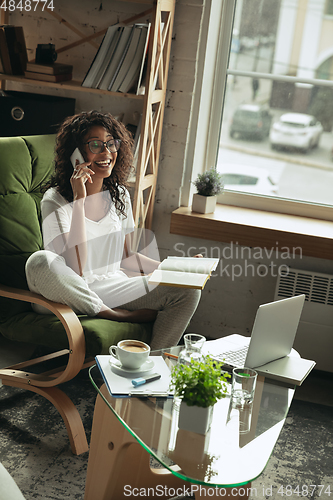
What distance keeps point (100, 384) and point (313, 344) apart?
60.7 inches

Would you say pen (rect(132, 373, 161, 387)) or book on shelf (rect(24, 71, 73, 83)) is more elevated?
book on shelf (rect(24, 71, 73, 83))

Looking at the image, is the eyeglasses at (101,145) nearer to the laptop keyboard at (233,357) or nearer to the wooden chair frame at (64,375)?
the wooden chair frame at (64,375)

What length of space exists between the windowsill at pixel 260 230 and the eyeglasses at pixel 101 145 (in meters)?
0.64

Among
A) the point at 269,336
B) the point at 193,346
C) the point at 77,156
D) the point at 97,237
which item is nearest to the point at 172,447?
the point at 193,346

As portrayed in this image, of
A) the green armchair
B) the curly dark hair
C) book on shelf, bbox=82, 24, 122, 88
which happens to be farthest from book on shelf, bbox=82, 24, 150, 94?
the green armchair

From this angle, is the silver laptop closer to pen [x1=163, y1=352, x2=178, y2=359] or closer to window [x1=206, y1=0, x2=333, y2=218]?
pen [x1=163, y1=352, x2=178, y2=359]

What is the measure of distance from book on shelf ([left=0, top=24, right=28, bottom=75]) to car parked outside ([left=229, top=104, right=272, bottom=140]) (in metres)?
1.18

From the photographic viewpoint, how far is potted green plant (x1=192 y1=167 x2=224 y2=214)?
8.79ft

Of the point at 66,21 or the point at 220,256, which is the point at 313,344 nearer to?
the point at 220,256

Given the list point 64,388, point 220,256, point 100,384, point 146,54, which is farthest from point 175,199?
point 100,384

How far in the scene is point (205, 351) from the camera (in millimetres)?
1696

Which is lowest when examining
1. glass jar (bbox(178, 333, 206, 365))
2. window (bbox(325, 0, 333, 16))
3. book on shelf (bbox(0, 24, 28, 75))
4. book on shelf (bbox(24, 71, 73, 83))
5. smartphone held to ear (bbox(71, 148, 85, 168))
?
glass jar (bbox(178, 333, 206, 365))

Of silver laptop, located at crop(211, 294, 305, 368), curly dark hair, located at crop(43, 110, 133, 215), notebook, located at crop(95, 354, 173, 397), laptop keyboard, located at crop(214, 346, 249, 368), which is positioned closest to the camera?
notebook, located at crop(95, 354, 173, 397)

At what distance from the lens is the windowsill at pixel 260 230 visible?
2553 mm
